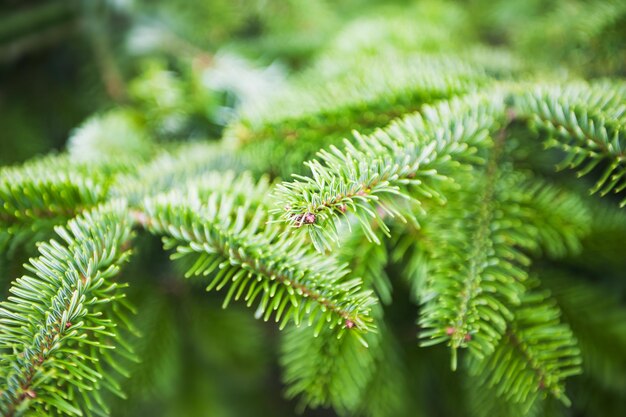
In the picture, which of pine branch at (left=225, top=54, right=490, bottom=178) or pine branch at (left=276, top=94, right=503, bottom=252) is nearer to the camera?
pine branch at (left=276, top=94, right=503, bottom=252)

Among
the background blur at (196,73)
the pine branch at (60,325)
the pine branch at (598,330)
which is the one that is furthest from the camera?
the background blur at (196,73)

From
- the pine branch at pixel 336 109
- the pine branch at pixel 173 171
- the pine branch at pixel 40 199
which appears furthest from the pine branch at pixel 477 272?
the pine branch at pixel 40 199

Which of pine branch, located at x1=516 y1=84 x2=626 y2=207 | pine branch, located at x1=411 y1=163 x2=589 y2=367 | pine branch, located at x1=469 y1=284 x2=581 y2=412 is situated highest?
pine branch, located at x1=516 y1=84 x2=626 y2=207

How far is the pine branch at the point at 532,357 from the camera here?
0.43 metres

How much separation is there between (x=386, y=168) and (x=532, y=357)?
24cm

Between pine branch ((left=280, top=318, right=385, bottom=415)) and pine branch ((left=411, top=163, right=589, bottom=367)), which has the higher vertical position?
pine branch ((left=411, top=163, right=589, bottom=367))

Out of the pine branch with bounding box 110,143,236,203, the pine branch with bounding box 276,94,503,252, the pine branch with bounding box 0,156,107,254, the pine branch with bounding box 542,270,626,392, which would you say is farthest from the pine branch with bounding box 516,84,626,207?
the pine branch with bounding box 0,156,107,254

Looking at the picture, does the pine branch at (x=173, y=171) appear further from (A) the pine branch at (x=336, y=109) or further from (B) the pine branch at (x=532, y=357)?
(B) the pine branch at (x=532, y=357)

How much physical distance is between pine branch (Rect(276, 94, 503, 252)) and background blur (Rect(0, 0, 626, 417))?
0.32 metres

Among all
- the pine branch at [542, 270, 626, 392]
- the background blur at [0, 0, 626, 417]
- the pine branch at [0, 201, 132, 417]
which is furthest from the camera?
the background blur at [0, 0, 626, 417]

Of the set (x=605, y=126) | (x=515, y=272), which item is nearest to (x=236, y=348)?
(x=515, y=272)

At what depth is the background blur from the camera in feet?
2.41

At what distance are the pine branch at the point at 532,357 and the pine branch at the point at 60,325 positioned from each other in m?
0.37

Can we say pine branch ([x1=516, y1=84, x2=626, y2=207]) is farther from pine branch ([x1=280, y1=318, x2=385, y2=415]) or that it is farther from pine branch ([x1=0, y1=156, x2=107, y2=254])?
pine branch ([x1=0, y1=156, x2=107, y2=254])
